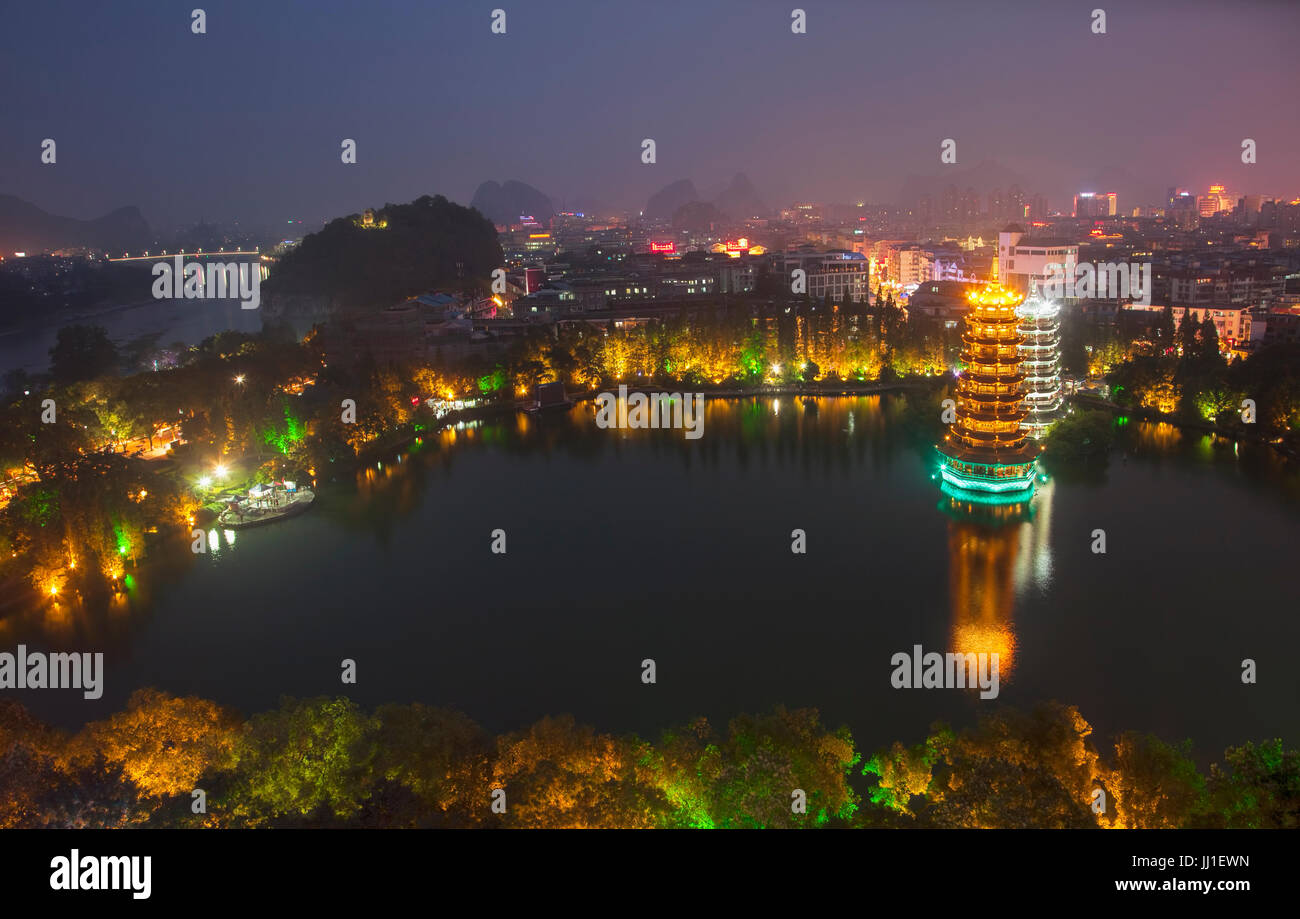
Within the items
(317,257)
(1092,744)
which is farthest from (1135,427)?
(317,257)

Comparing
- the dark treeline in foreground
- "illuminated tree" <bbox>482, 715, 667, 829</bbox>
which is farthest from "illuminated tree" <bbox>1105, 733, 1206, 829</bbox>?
"illuminated tree" <bbox>482, 715, 667, 829</bbox>

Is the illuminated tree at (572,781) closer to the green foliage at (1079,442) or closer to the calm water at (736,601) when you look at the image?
the calm water at (736,601)

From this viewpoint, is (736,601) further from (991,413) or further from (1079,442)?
(1079,442)

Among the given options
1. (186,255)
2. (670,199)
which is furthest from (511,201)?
(186,255)
